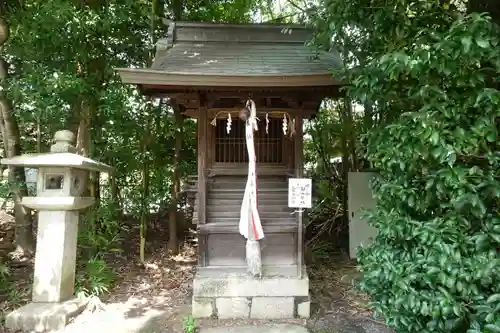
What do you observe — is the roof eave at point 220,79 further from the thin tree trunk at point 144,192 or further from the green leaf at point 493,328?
the green leaf at point 493,328

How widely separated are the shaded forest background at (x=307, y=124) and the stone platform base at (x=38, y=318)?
75 cm

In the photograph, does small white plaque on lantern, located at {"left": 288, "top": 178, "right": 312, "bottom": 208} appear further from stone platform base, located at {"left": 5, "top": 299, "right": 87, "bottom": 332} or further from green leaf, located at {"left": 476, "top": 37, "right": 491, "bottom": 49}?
stone platform base, located at {"left": 5, "top": 299, "right": 87, "bottom": 332}

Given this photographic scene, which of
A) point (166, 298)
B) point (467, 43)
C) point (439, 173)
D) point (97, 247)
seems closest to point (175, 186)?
point (97, 247)

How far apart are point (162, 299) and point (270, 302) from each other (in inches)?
64.4

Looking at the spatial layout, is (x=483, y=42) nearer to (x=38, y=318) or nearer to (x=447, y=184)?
(x=447, y=184)

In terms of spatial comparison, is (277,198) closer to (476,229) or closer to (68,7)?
(476,229)

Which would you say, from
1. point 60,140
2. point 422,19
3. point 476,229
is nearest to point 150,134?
point 60,140

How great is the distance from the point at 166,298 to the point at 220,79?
3019 millimetres

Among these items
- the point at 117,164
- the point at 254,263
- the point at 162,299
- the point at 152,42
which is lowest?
the point at 162,299

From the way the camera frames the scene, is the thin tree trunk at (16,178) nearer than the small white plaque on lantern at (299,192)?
No

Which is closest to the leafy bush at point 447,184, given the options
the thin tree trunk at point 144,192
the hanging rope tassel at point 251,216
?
the hanging rope tassel at point 251,216

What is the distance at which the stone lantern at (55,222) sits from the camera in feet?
12.7

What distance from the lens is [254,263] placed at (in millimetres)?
3914

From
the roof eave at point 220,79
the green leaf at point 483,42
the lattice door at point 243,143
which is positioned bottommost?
the lattice door at point 243,143
